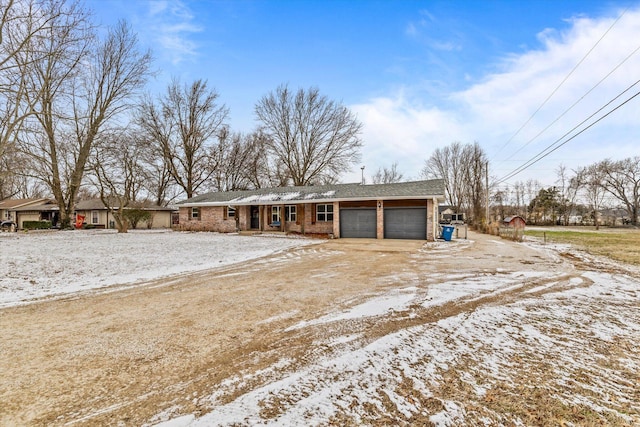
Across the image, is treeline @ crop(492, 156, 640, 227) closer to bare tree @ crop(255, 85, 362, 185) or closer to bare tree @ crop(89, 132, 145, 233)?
bare tree @ crop(255, 85, 362, 185)

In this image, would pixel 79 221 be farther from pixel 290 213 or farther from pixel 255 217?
pixel 290 213

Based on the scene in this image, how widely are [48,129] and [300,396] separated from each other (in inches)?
884

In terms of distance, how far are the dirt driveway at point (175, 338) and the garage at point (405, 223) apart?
28.4 feet

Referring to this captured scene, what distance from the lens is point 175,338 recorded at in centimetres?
357

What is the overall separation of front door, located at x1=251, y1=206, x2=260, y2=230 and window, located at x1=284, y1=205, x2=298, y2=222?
254cm

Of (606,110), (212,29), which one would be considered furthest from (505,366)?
(212,29)

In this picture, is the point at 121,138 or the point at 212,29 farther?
the point at 121,138

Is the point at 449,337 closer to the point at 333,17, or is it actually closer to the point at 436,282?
the point at 436,282

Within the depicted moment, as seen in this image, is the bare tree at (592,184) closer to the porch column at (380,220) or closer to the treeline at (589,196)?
the treeline at (589,196)

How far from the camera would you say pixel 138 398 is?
2.35 metres

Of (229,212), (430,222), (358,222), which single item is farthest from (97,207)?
(430,222)

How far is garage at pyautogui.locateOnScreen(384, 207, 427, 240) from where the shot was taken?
15.9 metres

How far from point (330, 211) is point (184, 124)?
19.4 m

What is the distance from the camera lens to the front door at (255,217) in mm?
21719
